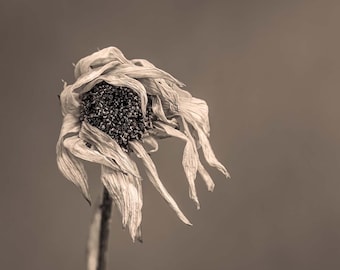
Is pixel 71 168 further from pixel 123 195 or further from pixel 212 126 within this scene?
pixel 212 126

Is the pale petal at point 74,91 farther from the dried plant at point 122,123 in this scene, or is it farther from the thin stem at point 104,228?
the thin stem at point 104,228

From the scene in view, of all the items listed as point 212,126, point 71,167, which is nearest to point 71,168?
point 71,167

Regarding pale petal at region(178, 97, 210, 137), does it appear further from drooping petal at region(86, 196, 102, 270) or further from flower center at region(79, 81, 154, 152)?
drooping petal at region(86, 196, 102, 270)

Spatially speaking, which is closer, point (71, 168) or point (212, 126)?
point (71, 168)

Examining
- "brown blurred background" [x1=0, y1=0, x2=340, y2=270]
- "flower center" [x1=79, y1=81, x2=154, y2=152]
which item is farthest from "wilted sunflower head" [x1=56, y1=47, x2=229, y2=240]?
"brown blurred background" [x1=0, y1=0, x2=340, y2=270]

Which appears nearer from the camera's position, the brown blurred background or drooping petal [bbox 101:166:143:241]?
drooping petal [bbox 101:166:143:241]

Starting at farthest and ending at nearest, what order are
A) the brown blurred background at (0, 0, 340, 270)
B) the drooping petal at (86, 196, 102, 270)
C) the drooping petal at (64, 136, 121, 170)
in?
the brown blurred background at (0, 0, 340, 270), the drooping petal at (86, 196, 102, 270), the drooping petal at (64, 136, 121, 170)

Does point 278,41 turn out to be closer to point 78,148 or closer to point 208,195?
point 208,195
